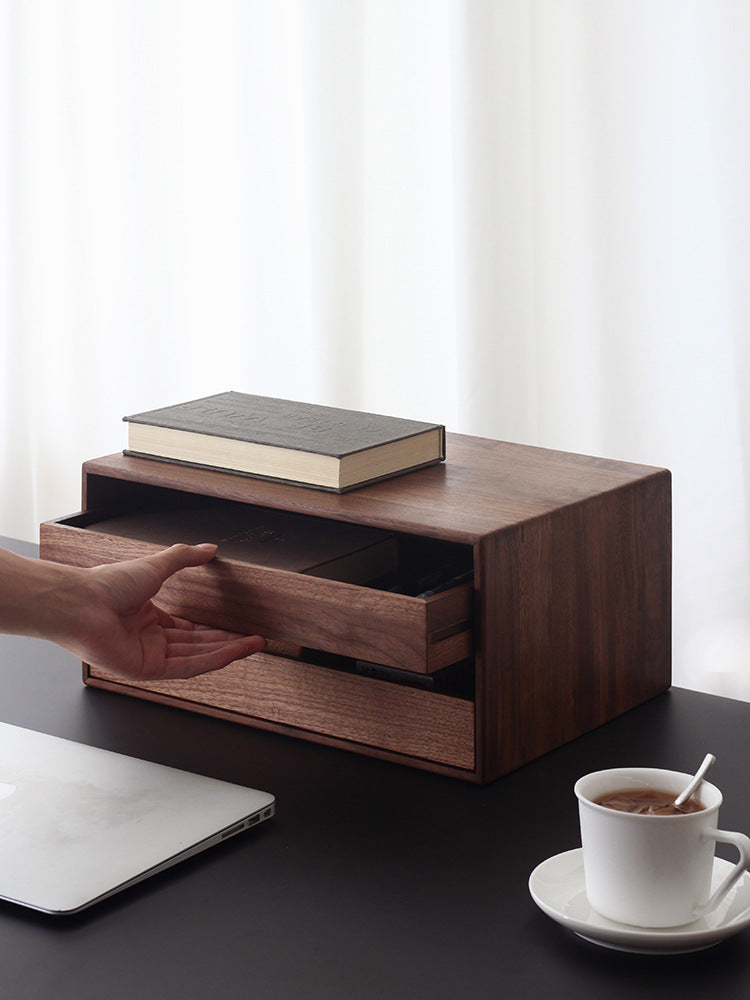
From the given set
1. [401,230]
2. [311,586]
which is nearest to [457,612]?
[311,586]

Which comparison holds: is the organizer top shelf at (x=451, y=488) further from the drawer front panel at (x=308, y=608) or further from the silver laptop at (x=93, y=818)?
the silver laptop at (x=93, y=818)

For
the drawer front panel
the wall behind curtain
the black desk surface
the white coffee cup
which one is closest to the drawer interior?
the drawer front panel

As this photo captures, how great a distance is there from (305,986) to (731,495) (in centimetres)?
151

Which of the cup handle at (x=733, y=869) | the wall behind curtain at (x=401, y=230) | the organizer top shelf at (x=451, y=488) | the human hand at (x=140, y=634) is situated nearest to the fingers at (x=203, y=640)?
the human hand at (x=140, y=634)

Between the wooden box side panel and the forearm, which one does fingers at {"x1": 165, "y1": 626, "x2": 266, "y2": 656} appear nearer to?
the forearm

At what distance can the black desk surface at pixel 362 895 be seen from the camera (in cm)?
78

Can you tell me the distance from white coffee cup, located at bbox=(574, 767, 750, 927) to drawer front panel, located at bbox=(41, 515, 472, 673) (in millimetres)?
207

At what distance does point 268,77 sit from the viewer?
2578 millimetres

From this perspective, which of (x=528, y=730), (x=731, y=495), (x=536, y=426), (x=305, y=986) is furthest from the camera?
(x=536, y=426)

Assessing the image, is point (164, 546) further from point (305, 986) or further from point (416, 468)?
point (305, 986)

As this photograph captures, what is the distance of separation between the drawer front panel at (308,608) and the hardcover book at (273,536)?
27mm

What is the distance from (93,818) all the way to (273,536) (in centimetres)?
32

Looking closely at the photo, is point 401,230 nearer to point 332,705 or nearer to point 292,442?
point 292,442

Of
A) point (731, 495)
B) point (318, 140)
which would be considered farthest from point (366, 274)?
point (731, 495)
